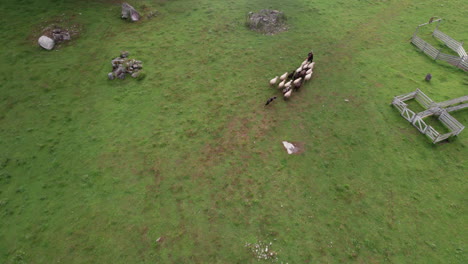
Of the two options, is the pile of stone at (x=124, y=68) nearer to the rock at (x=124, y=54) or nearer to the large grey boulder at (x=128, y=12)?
the rock at (x=124, y=54)

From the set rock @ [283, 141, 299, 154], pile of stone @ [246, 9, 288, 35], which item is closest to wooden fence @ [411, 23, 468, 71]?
pile of stone @ [246, 9, 288, 35]

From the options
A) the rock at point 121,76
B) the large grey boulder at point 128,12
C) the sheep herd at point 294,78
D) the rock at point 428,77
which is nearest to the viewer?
the sheep herd at point 294,78

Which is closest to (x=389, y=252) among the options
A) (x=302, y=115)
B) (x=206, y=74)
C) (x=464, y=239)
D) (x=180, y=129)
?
(x=464, y=239)

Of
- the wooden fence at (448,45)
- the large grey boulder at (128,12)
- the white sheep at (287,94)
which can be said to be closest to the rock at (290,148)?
the white sheep at (287,94)

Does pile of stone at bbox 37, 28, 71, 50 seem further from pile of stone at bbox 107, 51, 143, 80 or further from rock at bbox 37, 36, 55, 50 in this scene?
pile of stone at bbox 107, 51, 143, 80

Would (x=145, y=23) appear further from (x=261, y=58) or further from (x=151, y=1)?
(x=261, y=58)
